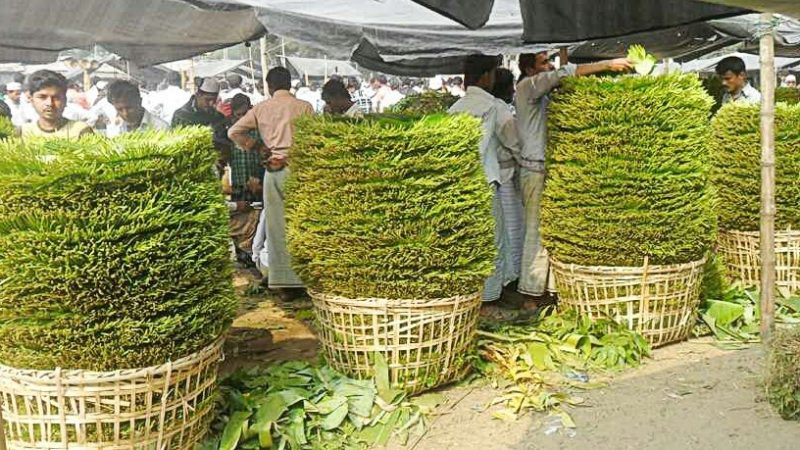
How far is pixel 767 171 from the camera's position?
4695 millimetres

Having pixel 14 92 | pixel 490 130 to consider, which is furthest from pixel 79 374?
pixel 14 92

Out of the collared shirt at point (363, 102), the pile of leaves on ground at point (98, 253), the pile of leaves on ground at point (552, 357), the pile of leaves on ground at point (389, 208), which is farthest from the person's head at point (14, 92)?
the pile of leaves on ground at point (98, 253)

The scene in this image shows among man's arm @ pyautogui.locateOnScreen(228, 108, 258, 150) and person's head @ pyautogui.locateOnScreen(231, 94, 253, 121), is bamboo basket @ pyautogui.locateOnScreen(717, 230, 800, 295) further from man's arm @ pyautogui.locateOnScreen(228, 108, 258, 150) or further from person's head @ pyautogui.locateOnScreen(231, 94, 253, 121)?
person's head @ pyautogui.locateOnScreen(231, 94, 253, 121)

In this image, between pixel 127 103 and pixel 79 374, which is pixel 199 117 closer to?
pixel 127 103

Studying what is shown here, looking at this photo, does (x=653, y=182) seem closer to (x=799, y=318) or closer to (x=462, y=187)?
(x=462, y=187)

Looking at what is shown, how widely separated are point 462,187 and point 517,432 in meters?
1.32

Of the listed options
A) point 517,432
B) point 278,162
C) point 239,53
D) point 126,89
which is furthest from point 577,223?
point 239,53

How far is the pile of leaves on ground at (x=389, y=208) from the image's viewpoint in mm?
3957

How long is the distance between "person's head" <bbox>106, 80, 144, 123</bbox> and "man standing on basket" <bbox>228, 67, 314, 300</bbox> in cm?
146

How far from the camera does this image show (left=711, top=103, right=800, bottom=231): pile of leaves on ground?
222 inches

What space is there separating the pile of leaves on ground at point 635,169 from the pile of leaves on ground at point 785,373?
0.97m

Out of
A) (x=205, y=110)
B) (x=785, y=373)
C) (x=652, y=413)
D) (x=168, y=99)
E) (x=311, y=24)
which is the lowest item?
(x=652, y=413)

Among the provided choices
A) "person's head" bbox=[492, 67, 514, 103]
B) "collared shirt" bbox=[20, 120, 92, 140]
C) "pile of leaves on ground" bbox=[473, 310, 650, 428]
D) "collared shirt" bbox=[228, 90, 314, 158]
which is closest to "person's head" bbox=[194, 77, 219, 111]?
"collared shirt" bbox=[228, 90, 314, 158]

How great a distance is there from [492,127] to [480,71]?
1.51 ft
